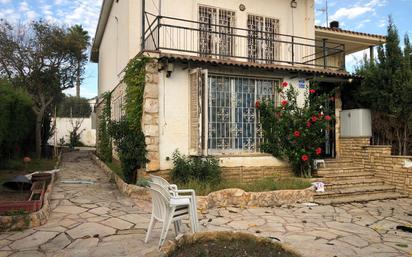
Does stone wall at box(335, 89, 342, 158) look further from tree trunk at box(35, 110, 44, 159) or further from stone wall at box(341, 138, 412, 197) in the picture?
tree trunk at box(35, 110, 44, 159)

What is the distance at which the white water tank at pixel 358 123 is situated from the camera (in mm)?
11062

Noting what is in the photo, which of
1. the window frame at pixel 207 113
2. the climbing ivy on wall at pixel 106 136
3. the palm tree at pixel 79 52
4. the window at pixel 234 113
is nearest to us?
the window frame at pixel 207 113

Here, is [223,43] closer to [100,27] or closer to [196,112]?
[196,112]

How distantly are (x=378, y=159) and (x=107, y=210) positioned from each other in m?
8.18

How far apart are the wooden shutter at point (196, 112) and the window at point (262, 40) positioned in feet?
11.1

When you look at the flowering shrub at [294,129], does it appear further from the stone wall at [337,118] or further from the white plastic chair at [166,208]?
the white plastic chair at [166,208]

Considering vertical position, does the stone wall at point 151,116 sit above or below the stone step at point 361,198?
above

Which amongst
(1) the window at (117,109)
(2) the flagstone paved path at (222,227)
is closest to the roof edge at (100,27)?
(1) the window at (117,109)

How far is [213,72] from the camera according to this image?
9367 mm

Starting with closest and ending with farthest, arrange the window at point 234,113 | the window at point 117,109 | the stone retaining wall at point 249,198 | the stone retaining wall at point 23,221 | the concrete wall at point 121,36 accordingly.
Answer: the stone retaining wall at point 23,221 < the stone retaining wall at point 249,198 < the window at point 234,113 < the concrete wall at point 121,36 < the window at point 117,109

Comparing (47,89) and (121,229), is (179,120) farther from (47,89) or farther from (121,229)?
(47,89)

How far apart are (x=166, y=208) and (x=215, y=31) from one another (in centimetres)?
766

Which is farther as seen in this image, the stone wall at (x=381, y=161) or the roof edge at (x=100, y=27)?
the roof edge at (x=100, y=27)

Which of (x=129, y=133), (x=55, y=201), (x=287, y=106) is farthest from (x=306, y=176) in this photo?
(x=55, y=201)
